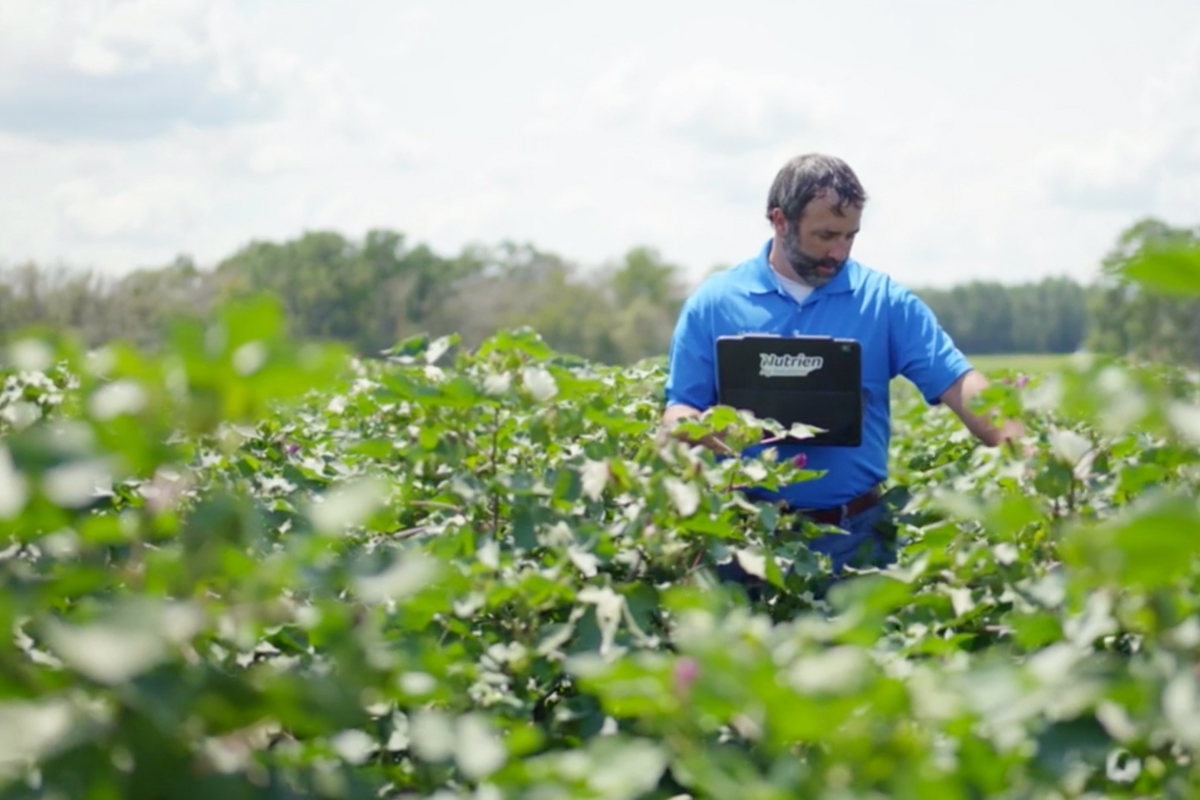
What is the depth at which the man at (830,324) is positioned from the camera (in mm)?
4520

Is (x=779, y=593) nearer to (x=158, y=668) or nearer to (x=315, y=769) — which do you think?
(x=315, y=769)

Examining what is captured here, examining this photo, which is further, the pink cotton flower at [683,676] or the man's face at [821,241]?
the man's face at [821,241]

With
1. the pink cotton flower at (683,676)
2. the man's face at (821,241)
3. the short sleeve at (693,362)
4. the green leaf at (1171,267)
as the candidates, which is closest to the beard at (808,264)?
the man's face at (821,241)

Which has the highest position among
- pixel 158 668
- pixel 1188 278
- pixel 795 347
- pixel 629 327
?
→ pixel 1188 278

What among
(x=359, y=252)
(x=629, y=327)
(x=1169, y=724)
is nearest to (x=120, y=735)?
(x=1169, y=724)

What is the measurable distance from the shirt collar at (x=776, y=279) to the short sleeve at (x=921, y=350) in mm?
143

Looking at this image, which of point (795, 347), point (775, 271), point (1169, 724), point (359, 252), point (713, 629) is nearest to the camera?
point (1169, 724)

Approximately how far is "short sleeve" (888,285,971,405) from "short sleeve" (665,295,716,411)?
58 cm

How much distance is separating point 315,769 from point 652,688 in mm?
388

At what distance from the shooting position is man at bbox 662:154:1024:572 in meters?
4.52

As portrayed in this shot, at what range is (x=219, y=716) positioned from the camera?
4.79ft

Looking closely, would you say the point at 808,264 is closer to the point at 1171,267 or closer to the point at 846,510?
the point at 846,510

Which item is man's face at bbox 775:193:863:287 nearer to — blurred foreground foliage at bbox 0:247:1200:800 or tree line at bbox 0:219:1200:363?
blurred foreground foliage at bbox 0:247:1200:800

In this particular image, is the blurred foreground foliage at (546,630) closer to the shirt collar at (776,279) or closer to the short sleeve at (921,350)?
the short sleeve at (921,350)
